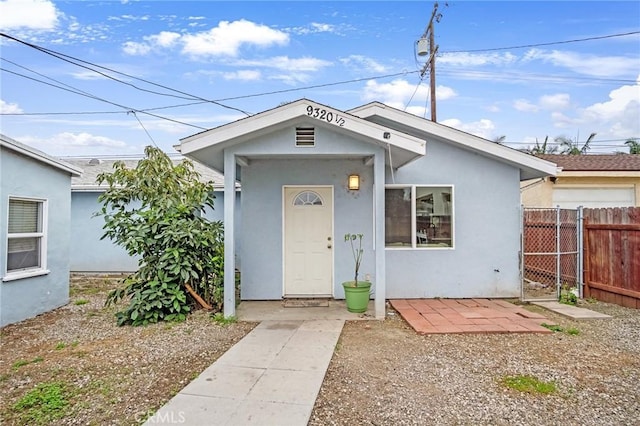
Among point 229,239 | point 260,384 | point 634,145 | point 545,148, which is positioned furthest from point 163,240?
point 634,145

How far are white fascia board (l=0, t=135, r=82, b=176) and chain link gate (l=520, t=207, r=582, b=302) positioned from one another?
876 centimetres

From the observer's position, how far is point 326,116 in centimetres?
551

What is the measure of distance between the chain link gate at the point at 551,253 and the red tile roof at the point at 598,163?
9.58ft

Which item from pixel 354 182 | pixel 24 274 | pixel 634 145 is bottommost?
pixel 24 274

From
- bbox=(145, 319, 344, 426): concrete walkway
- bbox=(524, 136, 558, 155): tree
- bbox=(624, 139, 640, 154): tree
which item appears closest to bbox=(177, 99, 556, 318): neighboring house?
bbox=(145, 319, 344, 426): concrete walkway

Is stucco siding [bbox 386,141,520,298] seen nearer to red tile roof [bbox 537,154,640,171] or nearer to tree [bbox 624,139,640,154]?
red tile roof [bbox 537,154,640,171]

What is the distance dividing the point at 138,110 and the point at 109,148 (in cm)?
1096

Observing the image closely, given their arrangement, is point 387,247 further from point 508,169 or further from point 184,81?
point 184,81

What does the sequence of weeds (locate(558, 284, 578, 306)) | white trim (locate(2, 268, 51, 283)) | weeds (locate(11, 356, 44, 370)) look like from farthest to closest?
weeds (locate(558, 284, 578, 306))
white trim (locate(2, 268, 51, 283))
weeds (locate(11, 356, 44, 370))

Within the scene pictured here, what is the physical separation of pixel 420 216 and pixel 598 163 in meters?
8.05

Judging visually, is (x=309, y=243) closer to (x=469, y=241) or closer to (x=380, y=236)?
(x=380, y=236)

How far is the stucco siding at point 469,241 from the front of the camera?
732cm

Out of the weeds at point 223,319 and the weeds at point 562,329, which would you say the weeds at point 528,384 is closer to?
the weeds at point 562,329

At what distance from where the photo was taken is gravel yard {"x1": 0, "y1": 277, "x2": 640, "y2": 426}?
120 inches
